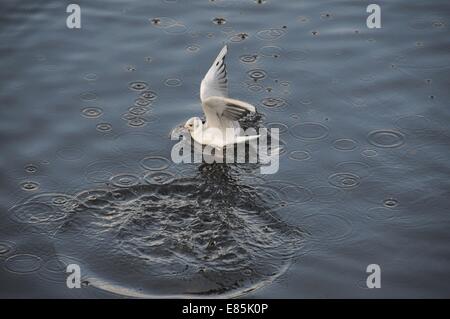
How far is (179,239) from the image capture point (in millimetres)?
7957

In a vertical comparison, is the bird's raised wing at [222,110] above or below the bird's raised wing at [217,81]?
below

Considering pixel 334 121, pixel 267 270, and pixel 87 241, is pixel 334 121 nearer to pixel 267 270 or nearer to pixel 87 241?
pixel 267 270

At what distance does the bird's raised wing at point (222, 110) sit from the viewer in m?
8.82

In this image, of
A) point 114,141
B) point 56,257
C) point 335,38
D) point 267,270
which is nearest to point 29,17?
point 114,141

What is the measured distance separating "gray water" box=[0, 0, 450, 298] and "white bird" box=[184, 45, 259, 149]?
334mm

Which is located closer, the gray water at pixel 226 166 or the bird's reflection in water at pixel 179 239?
the bird's reflection in water at pixel 179 239

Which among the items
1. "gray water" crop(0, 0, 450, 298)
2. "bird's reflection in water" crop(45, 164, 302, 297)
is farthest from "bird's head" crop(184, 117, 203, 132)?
"bird's reflection in water" crop(45, 164, 302, 297)

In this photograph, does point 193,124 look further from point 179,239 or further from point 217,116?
point 179,239

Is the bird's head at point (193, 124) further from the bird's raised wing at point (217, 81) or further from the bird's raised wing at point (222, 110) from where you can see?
the bird's raised wing at point (217, 81)

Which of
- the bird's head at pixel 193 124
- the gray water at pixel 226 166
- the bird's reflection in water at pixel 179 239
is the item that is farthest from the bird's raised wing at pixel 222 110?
the bird's reflection in water at pixel 179 239

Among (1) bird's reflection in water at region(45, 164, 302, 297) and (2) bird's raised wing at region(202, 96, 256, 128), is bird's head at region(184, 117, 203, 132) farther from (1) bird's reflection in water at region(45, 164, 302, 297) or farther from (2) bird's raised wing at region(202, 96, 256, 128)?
(1) bird's reflection in water at region(45, 164, 302, 297)

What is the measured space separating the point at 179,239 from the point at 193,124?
1.91 meters

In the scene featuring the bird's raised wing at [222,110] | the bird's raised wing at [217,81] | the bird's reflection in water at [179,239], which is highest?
the bird's raised wing at [217,81]

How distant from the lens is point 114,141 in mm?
9383
